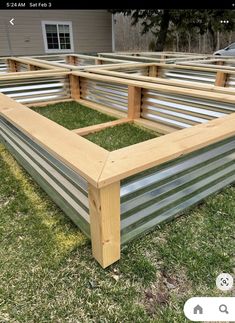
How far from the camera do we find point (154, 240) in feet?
6.10

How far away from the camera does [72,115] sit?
413cm

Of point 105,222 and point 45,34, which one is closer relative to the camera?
point 105,222

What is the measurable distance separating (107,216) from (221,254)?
2.76ft

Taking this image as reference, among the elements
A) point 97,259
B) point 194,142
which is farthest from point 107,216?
point 194,142

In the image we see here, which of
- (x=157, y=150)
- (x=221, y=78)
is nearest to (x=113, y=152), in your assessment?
(x=157, y=150)

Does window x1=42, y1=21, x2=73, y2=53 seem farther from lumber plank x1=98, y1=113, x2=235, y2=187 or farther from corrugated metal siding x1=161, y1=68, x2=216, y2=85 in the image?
lumber plank x1=98, y1=113, x2=235, y2=187

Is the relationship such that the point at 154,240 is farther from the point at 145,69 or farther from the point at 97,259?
the point at 145,69

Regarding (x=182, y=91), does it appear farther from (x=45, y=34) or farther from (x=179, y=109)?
(x=45, y=34)

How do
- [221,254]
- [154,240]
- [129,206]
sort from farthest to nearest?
[154,240], [221,254], [129,206]

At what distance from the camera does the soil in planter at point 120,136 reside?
10.3ft

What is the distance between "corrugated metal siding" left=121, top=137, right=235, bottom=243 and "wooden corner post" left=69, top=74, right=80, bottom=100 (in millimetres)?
3366

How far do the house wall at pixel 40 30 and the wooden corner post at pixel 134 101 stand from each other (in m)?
10.5

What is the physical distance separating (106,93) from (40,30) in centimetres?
1009

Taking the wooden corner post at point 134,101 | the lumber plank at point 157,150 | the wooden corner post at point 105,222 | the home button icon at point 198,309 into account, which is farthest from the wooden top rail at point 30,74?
the home button icon at point 198,309
